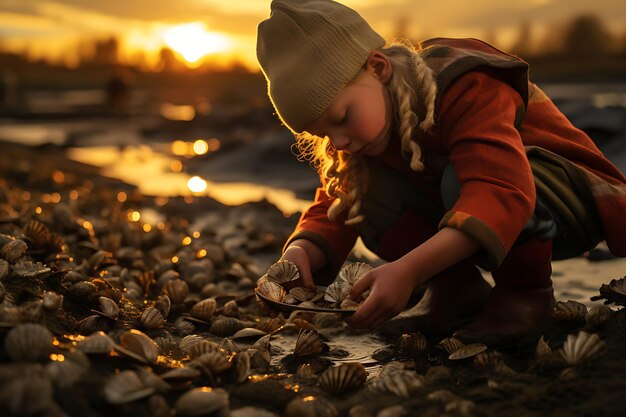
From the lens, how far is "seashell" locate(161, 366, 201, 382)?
5.27ft

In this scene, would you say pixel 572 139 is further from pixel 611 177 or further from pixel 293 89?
pixel 293 89

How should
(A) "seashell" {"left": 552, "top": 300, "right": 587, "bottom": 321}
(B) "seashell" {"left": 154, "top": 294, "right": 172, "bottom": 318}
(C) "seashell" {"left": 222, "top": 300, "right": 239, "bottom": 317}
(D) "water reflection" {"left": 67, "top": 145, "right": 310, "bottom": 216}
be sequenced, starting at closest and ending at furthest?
1. (A) "seashell" {"left": 552, "top": 300, "right": 587, "bottom": 321}
2. (B) "seashell" {"left": 154, "top": 294, "right": 172, "bottom": 318}
3. (C) "seashell" {"left": 222, "top": 300, "right": 239, "bottom": 317}
4. (D) "water reflection" {"left": 67, "top": 145, "right": 310, "bottom": 216}

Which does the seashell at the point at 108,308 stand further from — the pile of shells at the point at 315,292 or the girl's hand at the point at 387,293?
the girl's hand at the point at 387,293

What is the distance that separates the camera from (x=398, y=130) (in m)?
2.18

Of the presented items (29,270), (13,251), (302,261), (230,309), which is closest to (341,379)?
(302,261)

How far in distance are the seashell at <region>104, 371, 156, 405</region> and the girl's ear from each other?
1.23m

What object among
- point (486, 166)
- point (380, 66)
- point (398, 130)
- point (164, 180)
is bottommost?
point (486, 166)

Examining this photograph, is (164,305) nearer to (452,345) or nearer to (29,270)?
(29,270)

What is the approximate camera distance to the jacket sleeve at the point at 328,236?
2463mm

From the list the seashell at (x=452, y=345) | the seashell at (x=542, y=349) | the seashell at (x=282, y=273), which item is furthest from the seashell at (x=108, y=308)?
the seashell at (x=542, y=349)

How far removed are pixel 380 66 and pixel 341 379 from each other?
1.05 meters

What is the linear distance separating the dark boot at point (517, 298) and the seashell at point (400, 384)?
465mm

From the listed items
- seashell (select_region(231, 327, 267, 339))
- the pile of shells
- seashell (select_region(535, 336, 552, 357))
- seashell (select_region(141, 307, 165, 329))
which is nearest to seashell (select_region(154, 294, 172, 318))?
seashell (select_region(141, 307, 165, 329))

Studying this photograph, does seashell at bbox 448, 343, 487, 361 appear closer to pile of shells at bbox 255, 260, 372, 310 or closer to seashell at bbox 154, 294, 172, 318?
pile of shells at bbox 255, 260, 372, 310
